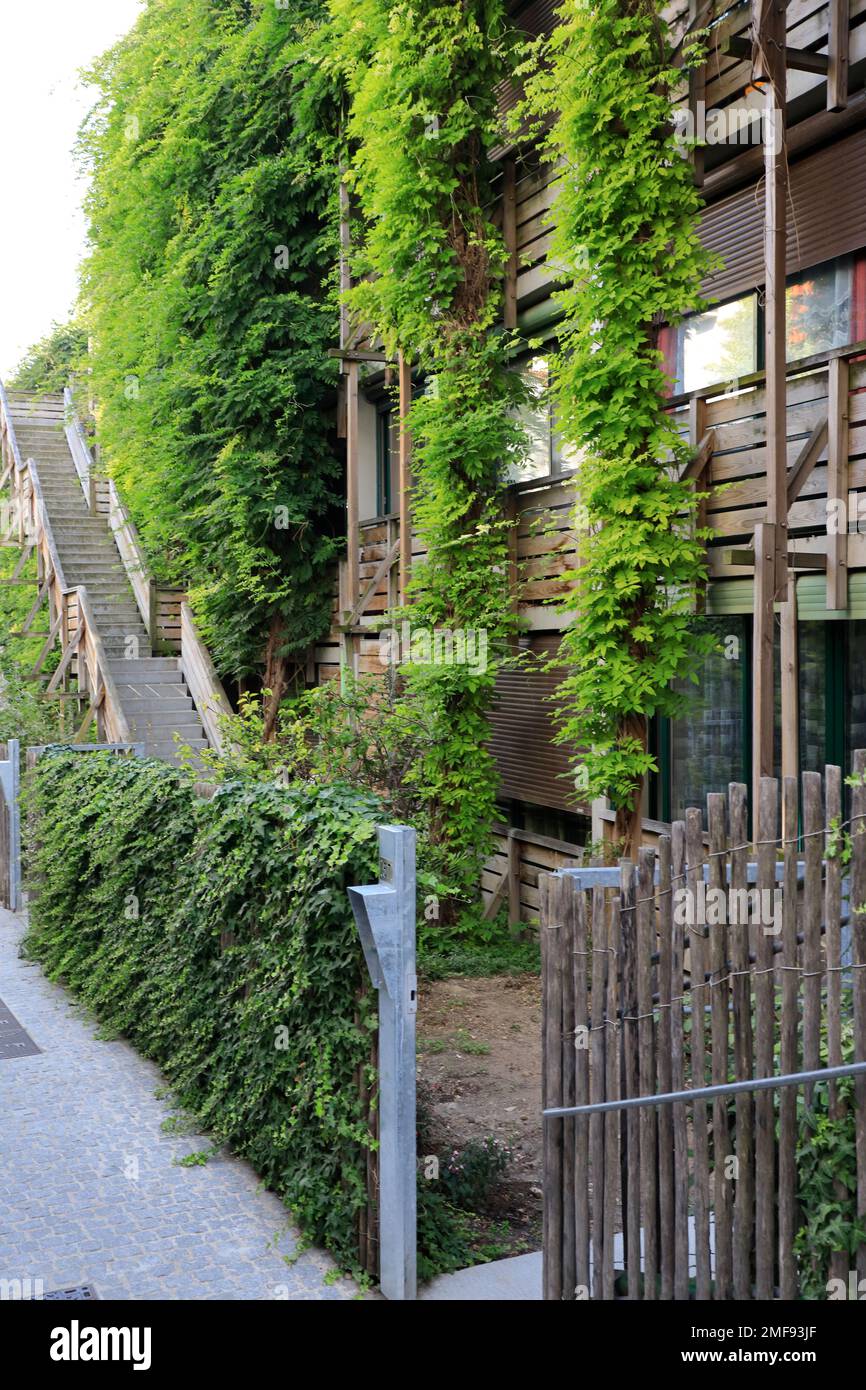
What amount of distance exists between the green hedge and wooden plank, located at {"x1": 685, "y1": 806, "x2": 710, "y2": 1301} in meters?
1.65

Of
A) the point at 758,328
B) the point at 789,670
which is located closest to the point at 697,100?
the point at 758,328

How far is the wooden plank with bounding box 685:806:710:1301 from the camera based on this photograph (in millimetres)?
3664

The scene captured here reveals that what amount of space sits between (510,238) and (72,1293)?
10346 mm

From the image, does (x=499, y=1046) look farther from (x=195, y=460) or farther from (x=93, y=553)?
(x=93, y=553)

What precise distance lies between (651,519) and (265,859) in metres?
4.27

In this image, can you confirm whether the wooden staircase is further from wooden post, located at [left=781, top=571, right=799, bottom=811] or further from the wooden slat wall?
wooden post, located at [left=781, top=571, right=799, bottom=811]

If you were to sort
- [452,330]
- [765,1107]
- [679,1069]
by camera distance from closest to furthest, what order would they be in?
[765,1107] → [679,1069] → [452,330]

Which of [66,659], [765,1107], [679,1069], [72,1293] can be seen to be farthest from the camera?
[66,659]

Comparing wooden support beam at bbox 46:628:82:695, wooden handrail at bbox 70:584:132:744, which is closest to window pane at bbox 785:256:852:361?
wooden handrail at bbox 70:584:132:744

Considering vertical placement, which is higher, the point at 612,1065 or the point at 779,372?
the point at 779,372

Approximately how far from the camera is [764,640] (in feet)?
24.4

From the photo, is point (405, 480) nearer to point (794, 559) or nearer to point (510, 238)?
point (510, 238)

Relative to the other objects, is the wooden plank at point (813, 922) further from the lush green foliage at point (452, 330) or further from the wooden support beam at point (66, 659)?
the wooden support beam at point (66, 659)

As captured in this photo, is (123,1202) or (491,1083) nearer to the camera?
(123,1202)
